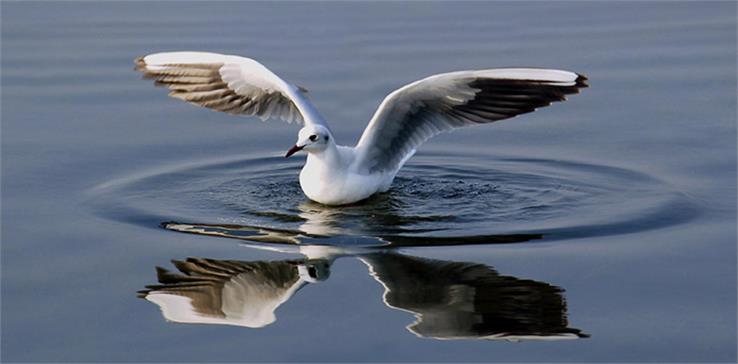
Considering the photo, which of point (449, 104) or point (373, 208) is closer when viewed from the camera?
point (373, 208)

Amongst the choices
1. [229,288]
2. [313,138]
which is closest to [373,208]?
[313,138]

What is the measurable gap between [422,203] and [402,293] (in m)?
Result: 2.42

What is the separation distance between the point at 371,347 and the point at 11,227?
328 cm

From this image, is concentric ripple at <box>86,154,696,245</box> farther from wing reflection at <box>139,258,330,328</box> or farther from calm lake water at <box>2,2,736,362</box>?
wing reflection at <box>139,258,330,328</box>

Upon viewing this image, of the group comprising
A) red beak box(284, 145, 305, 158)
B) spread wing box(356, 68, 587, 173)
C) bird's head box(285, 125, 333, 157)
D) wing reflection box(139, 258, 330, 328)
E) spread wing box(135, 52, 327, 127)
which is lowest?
wing reflection box(139, 258, 330, 328)

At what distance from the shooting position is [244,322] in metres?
7.35

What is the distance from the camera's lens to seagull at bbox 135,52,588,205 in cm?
1005

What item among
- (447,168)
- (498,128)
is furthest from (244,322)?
(498,128)

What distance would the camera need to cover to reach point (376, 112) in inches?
409

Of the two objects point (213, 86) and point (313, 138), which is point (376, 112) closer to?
point (313, 138)

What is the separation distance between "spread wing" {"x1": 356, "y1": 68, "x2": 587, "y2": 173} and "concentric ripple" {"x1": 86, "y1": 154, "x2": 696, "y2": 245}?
0.34 metres

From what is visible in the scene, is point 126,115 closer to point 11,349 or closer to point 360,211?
point 360,211

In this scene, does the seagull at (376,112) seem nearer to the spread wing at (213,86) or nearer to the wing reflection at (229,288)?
the spread wing at (213,86)

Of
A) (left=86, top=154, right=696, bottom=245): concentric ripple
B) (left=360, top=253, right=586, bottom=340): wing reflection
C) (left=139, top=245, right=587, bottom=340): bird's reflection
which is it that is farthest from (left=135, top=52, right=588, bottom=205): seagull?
(left=360, top=253, right=586, bottom=340): wing reflection
